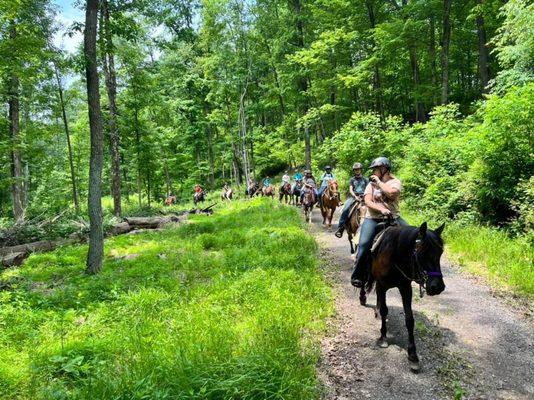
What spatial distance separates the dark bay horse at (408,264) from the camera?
13.8 ft

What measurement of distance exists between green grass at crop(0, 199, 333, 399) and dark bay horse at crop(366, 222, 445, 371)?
4.31ft

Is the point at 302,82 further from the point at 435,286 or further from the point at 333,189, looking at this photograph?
the point at 435,286

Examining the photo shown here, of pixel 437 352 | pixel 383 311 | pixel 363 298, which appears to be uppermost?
pixel 383 311

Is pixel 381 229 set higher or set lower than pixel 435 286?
higher

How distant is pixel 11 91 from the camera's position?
18688 mm

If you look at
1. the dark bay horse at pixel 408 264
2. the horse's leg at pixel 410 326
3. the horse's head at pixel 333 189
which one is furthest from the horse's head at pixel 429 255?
the horse's head at pixel 333 189

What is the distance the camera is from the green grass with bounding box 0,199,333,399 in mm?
3914

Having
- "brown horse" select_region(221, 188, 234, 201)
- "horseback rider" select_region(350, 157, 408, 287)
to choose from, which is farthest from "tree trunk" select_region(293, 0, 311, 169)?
"horseback rider" select_region(350, 157, 408, 287)

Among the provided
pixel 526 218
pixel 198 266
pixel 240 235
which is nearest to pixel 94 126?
pixel 198 266

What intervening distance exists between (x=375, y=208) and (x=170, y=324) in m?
3.80

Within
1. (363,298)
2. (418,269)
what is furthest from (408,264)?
(363,298)

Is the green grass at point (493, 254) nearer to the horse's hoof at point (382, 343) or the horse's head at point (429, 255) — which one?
the horse's hoof at point (382, 343)

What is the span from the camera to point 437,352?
5.09 m

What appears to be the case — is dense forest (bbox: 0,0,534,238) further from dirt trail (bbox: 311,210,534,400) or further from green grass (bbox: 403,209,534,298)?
dirt trail (bbox: 311,210,534,400)
